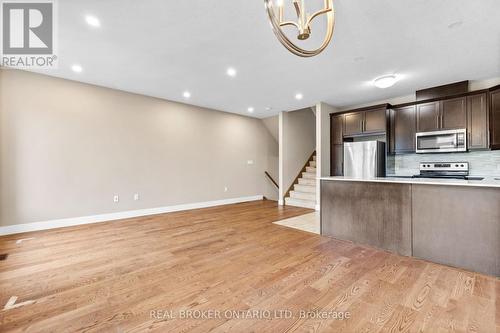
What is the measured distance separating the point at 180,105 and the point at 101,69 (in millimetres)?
2072

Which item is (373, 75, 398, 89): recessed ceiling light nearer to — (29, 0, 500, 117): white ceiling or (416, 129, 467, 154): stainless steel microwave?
(29, 0, 500, 117): white ceiling

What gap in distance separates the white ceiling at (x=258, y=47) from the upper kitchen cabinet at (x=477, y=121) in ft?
1.38

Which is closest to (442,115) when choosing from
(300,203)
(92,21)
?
(300,203)

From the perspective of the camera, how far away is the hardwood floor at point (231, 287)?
156 cm

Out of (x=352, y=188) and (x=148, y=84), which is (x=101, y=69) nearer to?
(x=148, y=84)

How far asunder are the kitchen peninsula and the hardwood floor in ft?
0.57

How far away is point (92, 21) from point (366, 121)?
17.5ft

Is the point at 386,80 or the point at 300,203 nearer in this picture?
the point at 386,80

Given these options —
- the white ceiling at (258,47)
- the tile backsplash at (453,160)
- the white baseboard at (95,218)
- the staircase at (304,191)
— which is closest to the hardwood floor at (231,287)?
the white baseboard at (95,218)

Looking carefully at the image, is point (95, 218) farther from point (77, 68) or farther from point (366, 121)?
point (366, 121)

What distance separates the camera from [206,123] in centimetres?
609

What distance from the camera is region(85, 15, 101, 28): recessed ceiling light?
2350 mm

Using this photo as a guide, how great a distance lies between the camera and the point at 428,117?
4.48m

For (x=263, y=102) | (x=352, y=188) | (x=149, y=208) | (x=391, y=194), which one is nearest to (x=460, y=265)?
(x=391, y=194)
